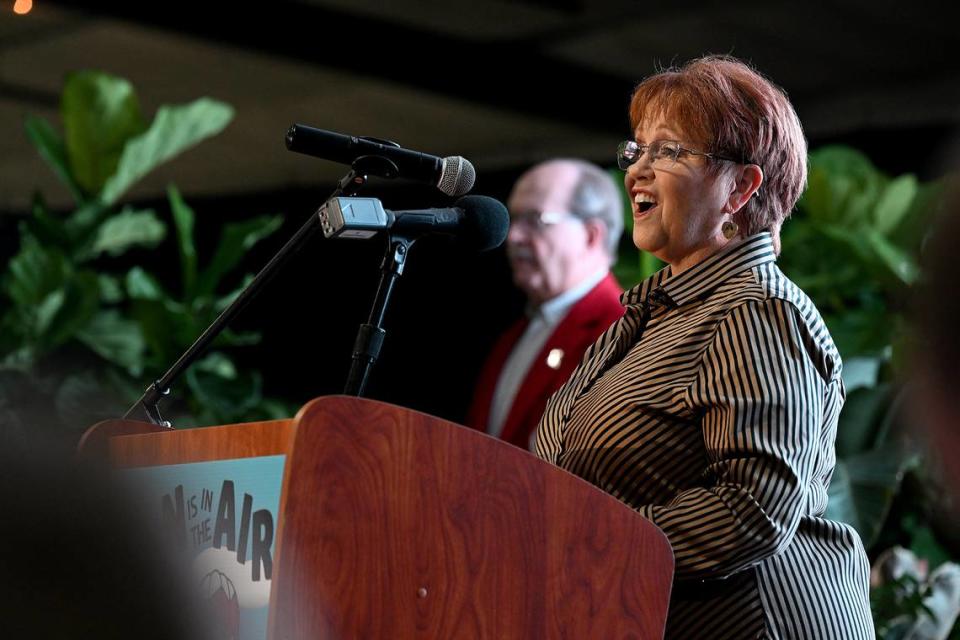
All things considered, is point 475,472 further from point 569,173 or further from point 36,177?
point 36,177

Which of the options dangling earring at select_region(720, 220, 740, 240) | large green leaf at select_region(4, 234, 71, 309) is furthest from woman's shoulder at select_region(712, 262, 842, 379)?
large green leaf at select_region(4, 234, 71, 309)

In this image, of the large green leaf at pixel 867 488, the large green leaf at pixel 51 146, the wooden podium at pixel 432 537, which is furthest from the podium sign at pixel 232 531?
the large green leaf at pixel 51 146

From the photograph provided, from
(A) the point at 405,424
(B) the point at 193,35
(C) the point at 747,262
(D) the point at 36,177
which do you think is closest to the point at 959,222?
(A) the point at 405,424

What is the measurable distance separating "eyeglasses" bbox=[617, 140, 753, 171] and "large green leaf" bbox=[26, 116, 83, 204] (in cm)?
332

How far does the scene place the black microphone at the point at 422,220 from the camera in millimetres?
1496

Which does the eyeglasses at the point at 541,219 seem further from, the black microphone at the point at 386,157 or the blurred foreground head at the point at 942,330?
the blurred foreground head at the point at 942,330

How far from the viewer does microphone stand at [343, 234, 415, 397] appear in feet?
5.11

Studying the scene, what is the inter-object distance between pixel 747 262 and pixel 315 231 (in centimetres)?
58

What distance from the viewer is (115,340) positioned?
4.55m

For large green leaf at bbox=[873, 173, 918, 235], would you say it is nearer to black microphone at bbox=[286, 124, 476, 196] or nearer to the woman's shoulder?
the woman's shoulder

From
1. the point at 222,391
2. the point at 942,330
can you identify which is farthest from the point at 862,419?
the point at 942,330

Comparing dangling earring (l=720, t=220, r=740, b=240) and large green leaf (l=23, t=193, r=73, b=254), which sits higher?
large green leaf (l=23, t=193, r=73, b=254)

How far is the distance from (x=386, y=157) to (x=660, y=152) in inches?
16.2

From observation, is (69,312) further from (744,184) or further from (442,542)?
(442,542)
